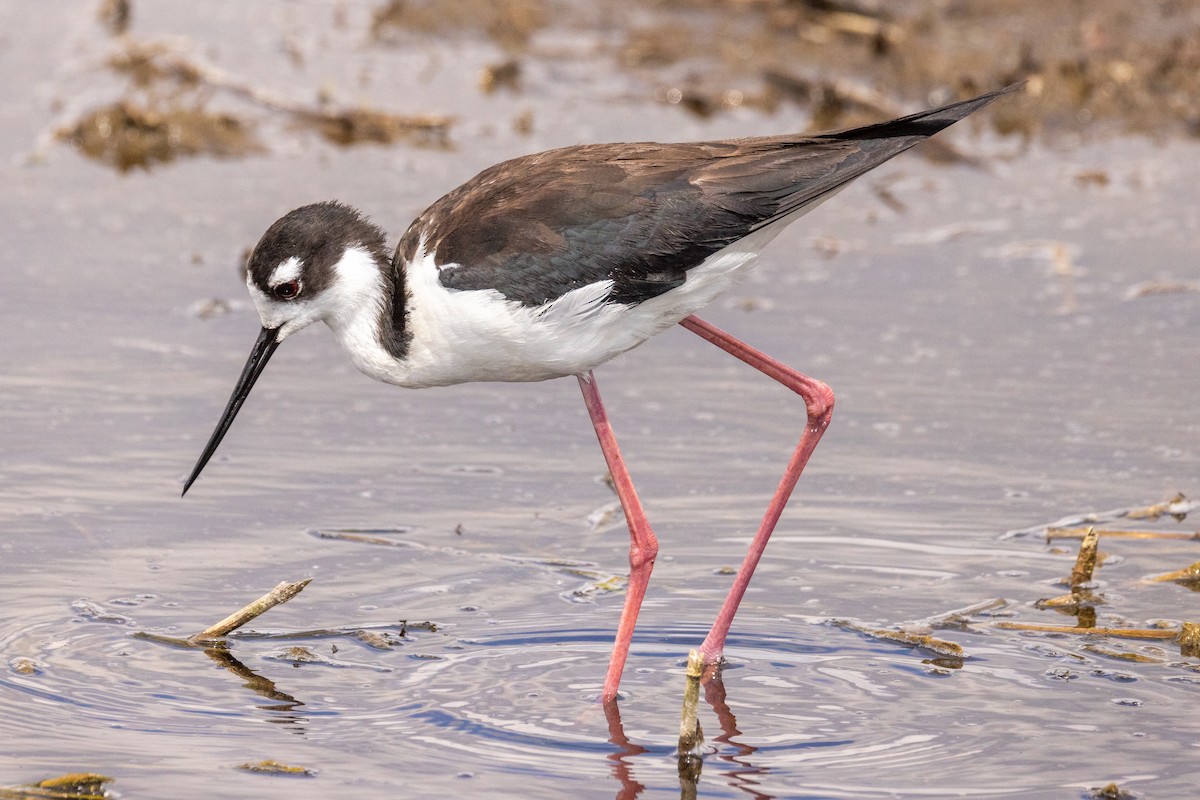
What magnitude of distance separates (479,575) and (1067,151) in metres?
5.57

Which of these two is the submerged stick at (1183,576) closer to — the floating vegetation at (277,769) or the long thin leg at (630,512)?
the long thin leg at (630,512)

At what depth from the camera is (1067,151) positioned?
10.1 metres

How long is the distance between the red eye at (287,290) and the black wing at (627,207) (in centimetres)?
31

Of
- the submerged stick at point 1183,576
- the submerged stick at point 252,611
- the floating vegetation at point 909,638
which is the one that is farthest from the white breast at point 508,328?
the submerged stick at point 1183,576

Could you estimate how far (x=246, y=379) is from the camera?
18.0 feet

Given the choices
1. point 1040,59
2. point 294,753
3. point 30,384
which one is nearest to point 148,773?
point 294,753

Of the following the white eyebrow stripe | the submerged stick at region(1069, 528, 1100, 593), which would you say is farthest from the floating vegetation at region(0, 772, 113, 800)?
the submerged stick at region(1069, 528, 1100, 593)

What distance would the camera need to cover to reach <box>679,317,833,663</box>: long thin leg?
5336mm

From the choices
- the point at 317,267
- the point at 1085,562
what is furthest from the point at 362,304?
the point at 1085,562

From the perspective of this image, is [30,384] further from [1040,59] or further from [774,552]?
[1040,59]

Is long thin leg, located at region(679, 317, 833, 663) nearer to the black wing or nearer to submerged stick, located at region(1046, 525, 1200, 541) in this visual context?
the black wing

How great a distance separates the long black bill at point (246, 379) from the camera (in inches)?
213

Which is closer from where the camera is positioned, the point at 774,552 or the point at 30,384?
the point at 774,552

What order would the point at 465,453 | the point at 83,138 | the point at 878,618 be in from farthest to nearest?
1. the point at 83,138
2. the point at 465,453
3. the point at 878,618
